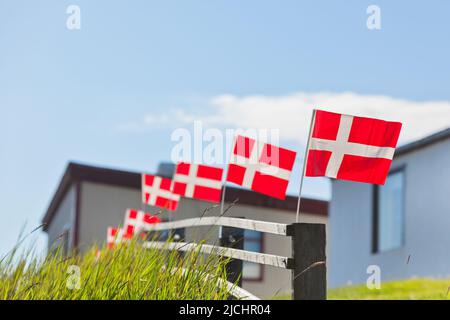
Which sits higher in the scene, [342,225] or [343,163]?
[343,163]

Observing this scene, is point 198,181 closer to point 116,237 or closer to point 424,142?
point 116,237

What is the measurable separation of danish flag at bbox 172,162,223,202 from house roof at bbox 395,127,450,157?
899 centimetres

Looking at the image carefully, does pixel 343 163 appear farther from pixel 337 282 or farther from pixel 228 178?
pixel 337 282

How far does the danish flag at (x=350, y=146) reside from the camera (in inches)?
336

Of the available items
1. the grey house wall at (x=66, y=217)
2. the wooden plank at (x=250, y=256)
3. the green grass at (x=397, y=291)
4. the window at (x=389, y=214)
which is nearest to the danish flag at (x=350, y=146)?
the wooden plank at (x=250, y=256)

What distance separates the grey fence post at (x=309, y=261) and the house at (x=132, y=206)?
20.4 m

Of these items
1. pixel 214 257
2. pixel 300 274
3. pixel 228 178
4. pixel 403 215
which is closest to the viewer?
pixel 300 274

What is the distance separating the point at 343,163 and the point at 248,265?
22.8 m

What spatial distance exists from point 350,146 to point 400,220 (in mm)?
16402

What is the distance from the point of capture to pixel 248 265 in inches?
1234

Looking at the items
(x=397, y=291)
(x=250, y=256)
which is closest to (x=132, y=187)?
(x=397, y=291)

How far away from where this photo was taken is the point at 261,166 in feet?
37.1
